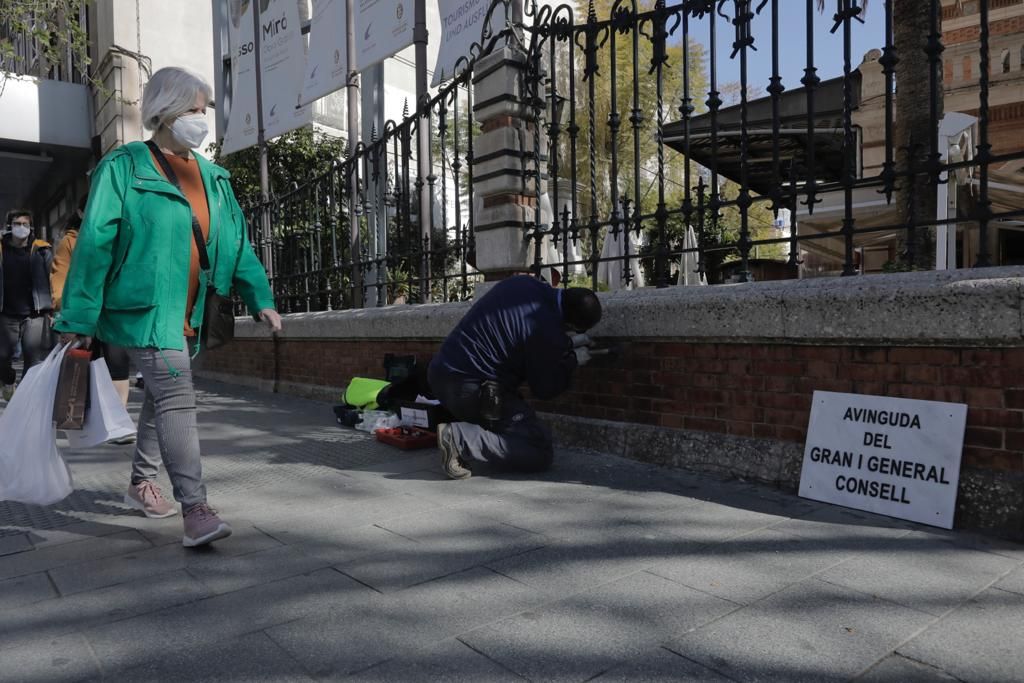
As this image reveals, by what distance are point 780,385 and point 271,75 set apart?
9719mm

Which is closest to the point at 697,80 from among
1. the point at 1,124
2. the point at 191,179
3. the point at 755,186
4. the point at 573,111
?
the point at 755,186

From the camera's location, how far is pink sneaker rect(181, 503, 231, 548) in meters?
3.09

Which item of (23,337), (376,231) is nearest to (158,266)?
(376,231)

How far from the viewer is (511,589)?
8.67 ft

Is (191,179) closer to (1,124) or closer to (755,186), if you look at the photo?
(755,186)

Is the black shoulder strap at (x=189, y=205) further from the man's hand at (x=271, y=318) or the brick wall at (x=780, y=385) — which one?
the brick wall at (x=780, y=385)

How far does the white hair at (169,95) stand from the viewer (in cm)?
321

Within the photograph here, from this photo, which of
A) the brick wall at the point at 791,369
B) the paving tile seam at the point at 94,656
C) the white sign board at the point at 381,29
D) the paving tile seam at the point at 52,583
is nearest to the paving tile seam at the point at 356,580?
the paving tile seam at the point at 94,656

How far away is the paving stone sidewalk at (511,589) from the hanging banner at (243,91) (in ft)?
29.6

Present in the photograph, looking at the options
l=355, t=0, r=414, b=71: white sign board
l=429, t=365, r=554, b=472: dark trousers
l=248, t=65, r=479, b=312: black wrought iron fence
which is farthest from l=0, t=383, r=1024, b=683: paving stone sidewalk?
l=355, t=0, r=414, b=71: white sign board

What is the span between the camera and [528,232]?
548 cm

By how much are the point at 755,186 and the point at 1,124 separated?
17.4 m

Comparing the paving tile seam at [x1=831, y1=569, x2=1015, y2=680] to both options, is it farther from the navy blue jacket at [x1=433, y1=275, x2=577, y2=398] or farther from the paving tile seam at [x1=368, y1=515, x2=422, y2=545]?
the navy blue jacket at [x1=433, y1=275, x2=577, y2=398]

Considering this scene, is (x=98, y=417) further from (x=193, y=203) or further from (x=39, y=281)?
(x=39, y=281)
